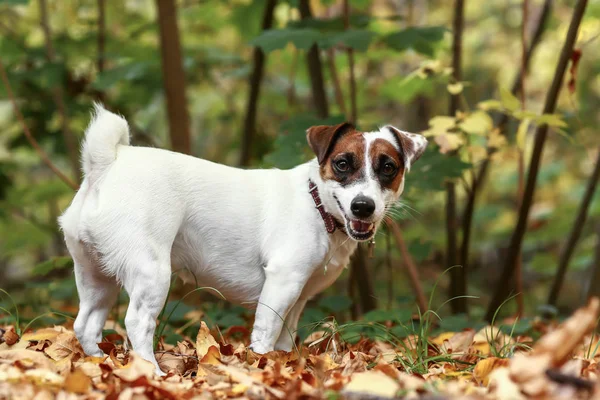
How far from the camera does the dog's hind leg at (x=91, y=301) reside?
10.8 feet

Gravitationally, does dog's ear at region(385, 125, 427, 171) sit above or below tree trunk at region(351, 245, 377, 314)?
above

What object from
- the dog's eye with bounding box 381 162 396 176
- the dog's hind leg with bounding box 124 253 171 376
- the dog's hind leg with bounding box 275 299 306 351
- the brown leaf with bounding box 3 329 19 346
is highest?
Result: the dog's eye with bounding box 381 162 396 176

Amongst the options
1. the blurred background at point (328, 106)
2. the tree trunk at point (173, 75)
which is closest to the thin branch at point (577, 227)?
the blurred background at point (328, 106)

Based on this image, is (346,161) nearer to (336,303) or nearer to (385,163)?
(385,163)

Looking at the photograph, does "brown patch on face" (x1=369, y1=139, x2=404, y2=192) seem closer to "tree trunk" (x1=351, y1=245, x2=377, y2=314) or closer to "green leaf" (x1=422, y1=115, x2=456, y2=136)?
"green leaf" (x1=422, y1=115, x2=456, y2=136)

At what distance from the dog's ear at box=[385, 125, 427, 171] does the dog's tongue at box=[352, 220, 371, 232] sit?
0.50 metres

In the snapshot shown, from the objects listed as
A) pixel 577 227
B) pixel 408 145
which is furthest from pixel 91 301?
pixel 577 227

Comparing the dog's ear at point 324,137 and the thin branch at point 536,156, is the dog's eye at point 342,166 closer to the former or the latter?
the dog's ear at point 324,137

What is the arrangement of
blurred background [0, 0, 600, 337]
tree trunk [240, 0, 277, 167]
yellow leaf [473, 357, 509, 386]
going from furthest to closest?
tree trunk [240, 0, 277, 167]
blurred background [0, 0, 600, 337]
yellow leaf [473, 357, 509, 386]

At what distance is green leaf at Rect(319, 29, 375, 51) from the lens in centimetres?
427

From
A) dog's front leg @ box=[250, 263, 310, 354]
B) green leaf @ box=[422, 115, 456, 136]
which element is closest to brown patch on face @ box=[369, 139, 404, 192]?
dog's front leg @ box=[250, 263, 310, 354]

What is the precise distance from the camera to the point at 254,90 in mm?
5855

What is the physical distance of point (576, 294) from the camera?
10.4 meters

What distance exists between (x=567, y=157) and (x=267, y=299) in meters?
8.84
